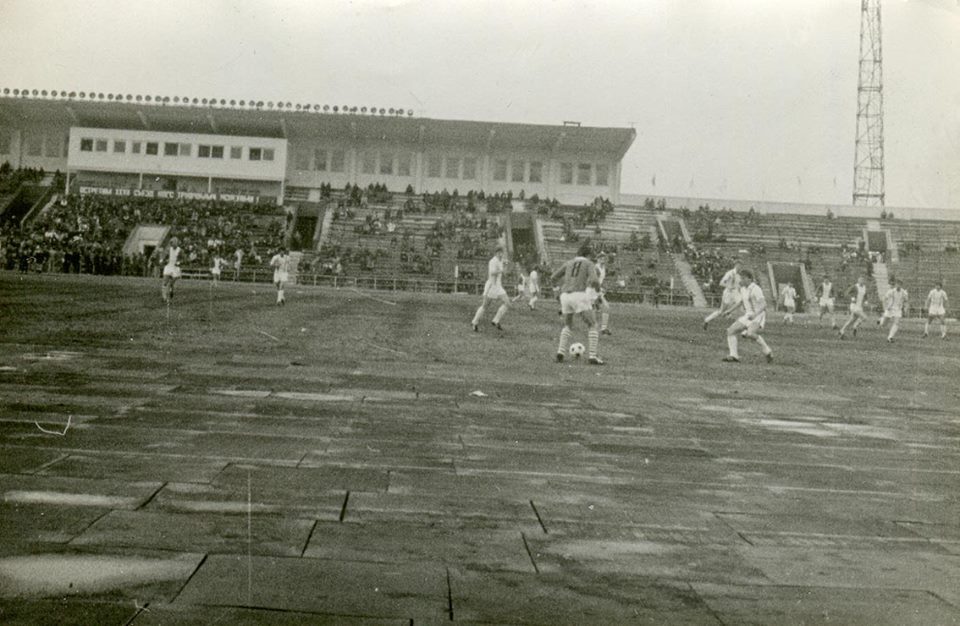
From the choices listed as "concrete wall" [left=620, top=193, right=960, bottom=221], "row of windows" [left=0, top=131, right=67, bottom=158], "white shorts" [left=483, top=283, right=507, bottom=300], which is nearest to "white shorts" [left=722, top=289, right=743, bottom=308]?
"white shorts" [left=483, top=283, right=507, bottom=300]

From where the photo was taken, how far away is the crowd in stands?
44781 mm

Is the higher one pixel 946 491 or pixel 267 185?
pixel 267 185

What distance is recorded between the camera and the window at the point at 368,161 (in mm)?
66500

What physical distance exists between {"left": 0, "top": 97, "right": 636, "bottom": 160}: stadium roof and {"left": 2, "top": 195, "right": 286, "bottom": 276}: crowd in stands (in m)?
9.01

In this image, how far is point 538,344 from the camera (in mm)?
17188

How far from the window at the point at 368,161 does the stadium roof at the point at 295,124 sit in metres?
1.01

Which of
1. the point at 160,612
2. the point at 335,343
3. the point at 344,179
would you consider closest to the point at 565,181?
the point at 344,179

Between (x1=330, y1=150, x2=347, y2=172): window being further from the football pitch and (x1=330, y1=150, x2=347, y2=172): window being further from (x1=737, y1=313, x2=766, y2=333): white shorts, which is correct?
the football pitch

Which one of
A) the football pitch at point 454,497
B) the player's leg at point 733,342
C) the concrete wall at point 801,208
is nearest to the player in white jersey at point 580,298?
the football pitch at point 454,497

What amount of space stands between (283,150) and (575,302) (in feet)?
170

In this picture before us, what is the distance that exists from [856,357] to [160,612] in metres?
17.7

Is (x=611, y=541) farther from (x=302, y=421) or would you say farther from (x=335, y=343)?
(x=335, y=343)

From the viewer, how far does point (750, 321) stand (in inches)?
639

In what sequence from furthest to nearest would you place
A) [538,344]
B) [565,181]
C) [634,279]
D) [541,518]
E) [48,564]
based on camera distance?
[565,181]
[634,279]
[538,344]
[541,518]
[48,564]
